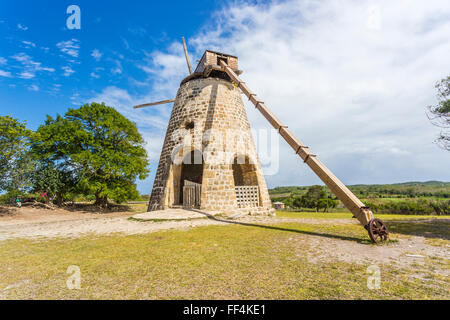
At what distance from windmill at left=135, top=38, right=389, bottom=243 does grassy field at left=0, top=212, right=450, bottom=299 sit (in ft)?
21.5

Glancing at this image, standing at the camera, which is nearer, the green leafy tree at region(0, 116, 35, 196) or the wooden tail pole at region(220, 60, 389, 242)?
the wooden tail pole at region(220, 60, 389, 242)

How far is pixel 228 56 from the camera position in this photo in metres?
15.2

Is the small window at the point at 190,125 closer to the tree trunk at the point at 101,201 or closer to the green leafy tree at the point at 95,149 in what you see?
the green leafy tree at the point at 95,149

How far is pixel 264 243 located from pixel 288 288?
2.59m

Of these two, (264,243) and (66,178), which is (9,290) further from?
(66,178)

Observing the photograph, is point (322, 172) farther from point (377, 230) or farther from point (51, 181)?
point (51, 181)

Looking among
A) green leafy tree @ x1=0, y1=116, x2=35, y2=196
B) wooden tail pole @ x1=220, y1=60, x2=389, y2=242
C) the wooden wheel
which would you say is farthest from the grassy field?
green leafy tree @ x1=0, y1=116, x2=35, y2=196

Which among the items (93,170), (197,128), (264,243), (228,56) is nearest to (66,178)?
(93,170)

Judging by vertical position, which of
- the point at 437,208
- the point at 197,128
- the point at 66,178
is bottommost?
the point at 437,208

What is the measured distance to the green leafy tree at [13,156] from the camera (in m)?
14.1

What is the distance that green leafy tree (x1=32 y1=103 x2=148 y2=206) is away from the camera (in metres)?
18.2

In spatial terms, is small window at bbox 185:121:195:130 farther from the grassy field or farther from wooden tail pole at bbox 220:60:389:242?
the grassy field

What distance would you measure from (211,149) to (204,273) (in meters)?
9.36

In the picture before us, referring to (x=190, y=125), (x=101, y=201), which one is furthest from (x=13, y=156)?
(x=190, y=125)
